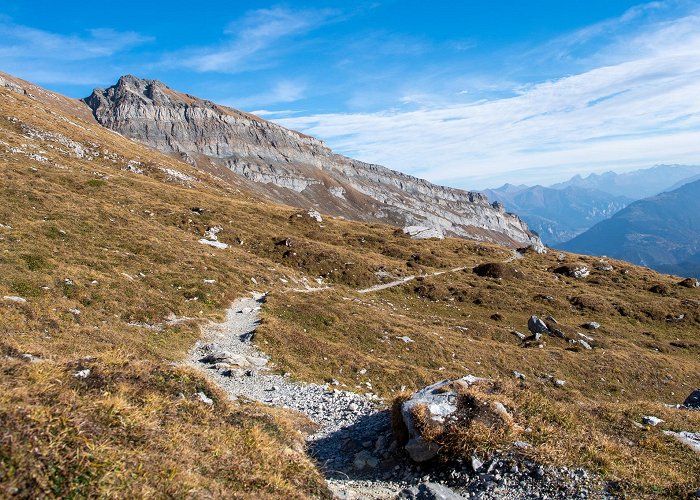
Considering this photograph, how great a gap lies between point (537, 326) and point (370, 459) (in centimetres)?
3332

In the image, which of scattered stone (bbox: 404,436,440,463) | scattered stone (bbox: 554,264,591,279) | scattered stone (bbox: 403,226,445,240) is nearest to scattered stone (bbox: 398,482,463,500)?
scattered stone (bbox: 404,436,440,463)

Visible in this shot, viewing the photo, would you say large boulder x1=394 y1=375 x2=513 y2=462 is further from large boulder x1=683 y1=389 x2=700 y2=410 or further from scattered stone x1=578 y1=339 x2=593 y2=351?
scattered stone x1=578 y1=339 x2=593 y2=351

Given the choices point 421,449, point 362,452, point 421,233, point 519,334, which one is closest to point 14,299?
point 362,452

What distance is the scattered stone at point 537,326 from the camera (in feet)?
127

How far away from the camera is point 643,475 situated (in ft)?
28.0

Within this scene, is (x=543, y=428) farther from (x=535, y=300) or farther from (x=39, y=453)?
(x=535, y=300)

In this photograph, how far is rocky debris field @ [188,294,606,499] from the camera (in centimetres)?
851

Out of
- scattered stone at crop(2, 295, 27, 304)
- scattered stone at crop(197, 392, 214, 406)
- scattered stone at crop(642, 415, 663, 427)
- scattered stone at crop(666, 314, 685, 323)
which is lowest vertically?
scattered stone at crop(666, 314, 685, 323)

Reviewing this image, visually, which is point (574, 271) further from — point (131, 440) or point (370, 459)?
point (131, 440)

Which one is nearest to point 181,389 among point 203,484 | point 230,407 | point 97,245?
point 230,407

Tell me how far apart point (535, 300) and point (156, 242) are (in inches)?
1670

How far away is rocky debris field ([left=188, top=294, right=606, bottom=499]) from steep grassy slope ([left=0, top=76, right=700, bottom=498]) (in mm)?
691

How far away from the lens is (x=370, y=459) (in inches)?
433

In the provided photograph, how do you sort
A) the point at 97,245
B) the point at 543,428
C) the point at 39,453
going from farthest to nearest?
1. the point at 97,245
2. the point at 543,428
3. the point at 39,453
